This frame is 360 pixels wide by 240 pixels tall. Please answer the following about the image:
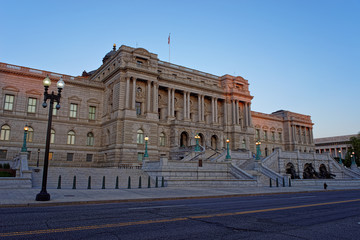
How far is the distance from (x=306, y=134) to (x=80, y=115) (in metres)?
65.0

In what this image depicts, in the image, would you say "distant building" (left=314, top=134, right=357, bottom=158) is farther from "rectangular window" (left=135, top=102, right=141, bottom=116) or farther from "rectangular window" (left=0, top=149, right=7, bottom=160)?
"rectangular window" (left=0, top=149, right=7, bottom=160)

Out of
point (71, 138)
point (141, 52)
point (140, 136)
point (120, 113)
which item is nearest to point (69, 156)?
point (71, 138)

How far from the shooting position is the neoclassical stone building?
42.4 metres

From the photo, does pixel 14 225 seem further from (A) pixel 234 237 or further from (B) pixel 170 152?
(B) pixel 170 152

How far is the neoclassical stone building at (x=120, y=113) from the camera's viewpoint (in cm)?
4241

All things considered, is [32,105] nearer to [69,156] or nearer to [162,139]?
[69,156]

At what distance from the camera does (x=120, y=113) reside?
1718 inches

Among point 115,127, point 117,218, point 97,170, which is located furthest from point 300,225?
point 115,127

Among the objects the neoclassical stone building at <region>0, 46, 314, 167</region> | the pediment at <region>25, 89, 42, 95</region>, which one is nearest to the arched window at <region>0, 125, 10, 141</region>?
the neoclassical stone building at <region>0, 46, 314, 167</region>

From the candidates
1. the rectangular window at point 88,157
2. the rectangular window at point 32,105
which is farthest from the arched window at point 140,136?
the rectangular window at point 32,105

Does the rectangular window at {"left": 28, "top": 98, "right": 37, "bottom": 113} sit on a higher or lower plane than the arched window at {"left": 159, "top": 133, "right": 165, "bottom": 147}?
higher

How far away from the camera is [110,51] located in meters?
70.0

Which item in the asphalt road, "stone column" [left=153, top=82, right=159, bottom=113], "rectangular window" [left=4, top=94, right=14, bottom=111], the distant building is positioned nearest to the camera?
the asphalt road

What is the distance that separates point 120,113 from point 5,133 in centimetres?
1679
